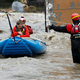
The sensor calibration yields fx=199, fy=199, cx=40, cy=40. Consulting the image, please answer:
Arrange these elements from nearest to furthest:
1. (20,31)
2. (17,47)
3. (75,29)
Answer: (75,29)
(17,47)
(20,31)

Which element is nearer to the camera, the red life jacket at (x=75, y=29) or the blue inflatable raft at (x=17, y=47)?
the red life jacket at (x=75, y=29)

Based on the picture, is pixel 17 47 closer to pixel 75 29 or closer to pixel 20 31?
pixel 20 31

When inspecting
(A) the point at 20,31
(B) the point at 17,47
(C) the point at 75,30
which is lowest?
(B) the point at 17,47

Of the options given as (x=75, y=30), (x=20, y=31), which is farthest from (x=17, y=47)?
(x=75, y=30)

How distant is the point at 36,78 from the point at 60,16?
23.8 feet

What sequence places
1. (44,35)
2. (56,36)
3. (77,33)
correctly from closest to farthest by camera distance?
(77,33)
(56,36)
(44,35)

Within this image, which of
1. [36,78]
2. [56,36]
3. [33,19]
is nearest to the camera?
[36,78]

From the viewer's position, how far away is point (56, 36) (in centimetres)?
1002

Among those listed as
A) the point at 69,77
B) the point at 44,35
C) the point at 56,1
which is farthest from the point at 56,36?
the point at 69,77

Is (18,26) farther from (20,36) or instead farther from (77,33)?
(77,33)

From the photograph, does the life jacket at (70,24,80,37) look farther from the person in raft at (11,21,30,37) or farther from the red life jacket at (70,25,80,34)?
the person in raft at (11,21,30,37)

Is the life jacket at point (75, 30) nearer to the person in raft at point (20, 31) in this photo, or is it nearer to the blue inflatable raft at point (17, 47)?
the blue inflatable raft at point (17, 47)

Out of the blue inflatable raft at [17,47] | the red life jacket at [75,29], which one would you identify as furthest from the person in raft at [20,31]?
the red life jacket at [75,29]

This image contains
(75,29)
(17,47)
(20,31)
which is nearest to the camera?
(75,29)
